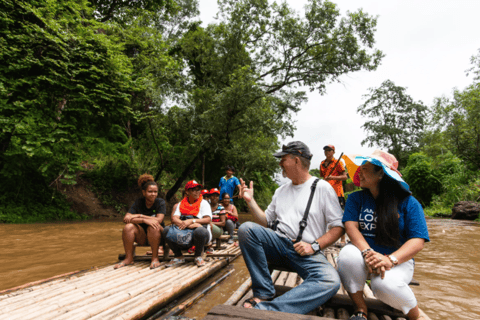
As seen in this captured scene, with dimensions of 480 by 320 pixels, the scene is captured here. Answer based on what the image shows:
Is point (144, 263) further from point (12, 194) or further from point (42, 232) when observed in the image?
point (12, 194)

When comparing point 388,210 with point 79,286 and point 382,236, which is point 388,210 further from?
point 79,286

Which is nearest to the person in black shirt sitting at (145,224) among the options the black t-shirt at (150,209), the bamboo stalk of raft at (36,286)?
the black t-shirt at (150,209)

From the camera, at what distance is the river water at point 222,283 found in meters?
2.91

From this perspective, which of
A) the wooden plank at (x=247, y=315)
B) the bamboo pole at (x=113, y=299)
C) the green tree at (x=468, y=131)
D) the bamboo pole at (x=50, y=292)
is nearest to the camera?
the wooden plank at (x=247, y=315)

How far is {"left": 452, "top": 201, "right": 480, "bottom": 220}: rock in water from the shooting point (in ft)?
42.5

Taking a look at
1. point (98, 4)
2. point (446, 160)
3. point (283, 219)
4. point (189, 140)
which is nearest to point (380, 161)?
point (283, 219)

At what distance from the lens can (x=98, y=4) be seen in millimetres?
13320

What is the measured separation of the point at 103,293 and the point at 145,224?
1470 millimetres

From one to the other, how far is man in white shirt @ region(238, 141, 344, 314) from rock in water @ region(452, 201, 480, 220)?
593 inches

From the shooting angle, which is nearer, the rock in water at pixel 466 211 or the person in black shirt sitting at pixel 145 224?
the person in black shirt sitting at pixel 145 224

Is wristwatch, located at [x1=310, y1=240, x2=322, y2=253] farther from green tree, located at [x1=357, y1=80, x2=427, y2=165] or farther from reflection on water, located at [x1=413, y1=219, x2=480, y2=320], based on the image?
green tree, located at [x1=357, y1=80, x2=427, y2=165]

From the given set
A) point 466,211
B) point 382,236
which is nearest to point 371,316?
point 382,236

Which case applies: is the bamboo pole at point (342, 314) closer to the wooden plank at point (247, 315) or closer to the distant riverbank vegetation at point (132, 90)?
the wooden plank at point (247, 315)

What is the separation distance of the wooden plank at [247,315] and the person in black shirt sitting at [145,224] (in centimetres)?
231
